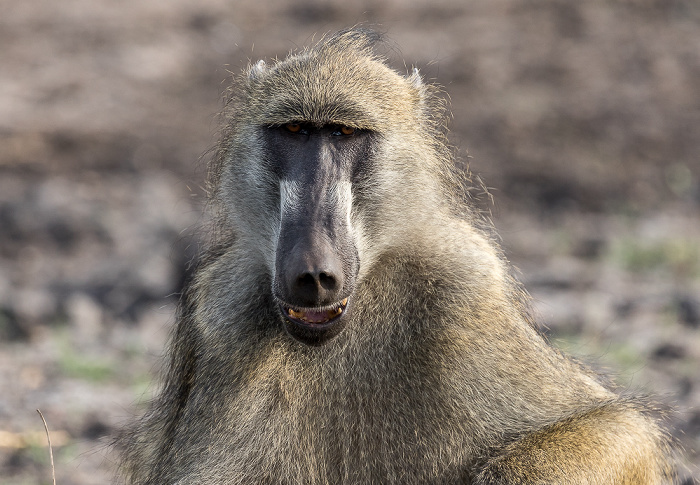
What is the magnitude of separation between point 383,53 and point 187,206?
15.6ft

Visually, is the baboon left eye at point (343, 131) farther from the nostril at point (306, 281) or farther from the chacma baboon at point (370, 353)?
the nostril at point (306, 281)

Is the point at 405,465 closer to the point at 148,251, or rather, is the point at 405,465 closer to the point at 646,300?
the point at 646,300

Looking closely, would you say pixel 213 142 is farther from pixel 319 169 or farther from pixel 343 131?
pixel 319 169

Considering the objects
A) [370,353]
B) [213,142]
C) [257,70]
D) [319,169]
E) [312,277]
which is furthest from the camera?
[213,142]

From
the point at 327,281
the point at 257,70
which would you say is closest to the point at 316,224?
the point at 327,281

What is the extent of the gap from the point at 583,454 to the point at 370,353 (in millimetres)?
723

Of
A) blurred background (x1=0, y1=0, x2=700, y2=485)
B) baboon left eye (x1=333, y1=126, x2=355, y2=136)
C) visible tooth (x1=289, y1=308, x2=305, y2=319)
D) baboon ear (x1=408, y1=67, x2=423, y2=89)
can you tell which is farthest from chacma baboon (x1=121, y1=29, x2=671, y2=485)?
blurred background (x1=0, y1=0, x2=700, y2=485)

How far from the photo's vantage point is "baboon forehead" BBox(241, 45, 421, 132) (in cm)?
314

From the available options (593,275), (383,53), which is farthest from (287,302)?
(593,275)

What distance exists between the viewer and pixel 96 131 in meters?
9.59

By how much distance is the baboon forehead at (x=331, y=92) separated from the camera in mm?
3141

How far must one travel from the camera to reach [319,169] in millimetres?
3002

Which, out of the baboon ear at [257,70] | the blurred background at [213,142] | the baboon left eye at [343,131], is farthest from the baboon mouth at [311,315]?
the blurred background at [213,142]

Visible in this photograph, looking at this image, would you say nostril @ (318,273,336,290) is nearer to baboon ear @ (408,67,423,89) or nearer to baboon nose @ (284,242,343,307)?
baboon nose @ (284,242,343,307)
